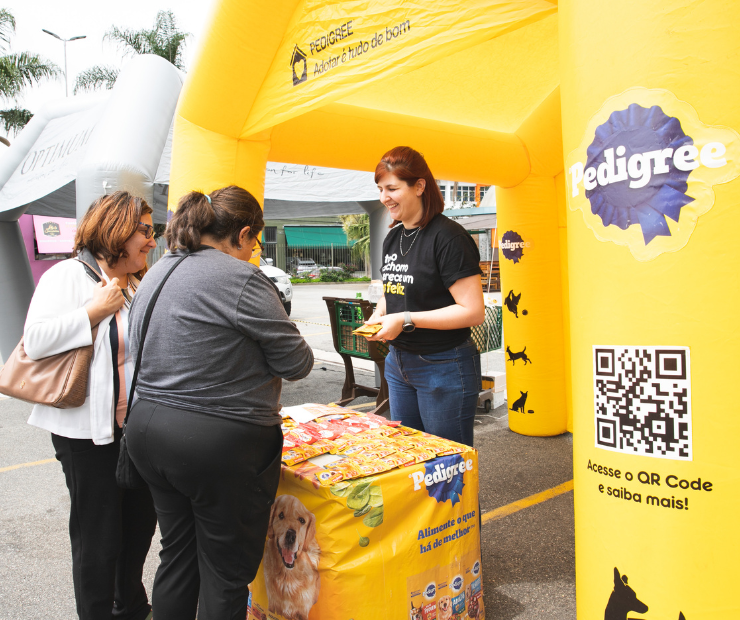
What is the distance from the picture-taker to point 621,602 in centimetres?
160

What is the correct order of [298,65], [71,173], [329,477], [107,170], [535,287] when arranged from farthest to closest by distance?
[71,173], [535,287], [107,170], [298,65], [329,477]

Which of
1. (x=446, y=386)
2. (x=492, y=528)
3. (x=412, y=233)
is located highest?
(x=412, y=233)

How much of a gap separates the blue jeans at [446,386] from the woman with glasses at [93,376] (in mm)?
1214

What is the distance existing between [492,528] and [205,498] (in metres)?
2.15

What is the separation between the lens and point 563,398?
4.84m

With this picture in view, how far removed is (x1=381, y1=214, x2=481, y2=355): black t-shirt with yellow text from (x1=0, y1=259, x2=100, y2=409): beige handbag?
51.7 inches

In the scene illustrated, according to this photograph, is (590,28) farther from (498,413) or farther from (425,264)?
(498,413)

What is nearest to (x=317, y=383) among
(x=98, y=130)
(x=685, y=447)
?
(x=98, y=130)

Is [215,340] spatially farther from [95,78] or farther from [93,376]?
[95,78]

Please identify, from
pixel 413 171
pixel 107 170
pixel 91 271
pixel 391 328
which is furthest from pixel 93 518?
pixel 107 170

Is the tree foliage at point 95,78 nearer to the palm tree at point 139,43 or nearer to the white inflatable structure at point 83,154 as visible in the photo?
the palm tree at point 139,43

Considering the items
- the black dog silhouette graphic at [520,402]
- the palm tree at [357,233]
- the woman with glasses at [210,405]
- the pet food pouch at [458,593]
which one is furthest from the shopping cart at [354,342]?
the palm tree at [357,233]

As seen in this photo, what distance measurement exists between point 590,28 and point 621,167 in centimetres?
43

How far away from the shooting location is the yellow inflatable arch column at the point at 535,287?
458cm
